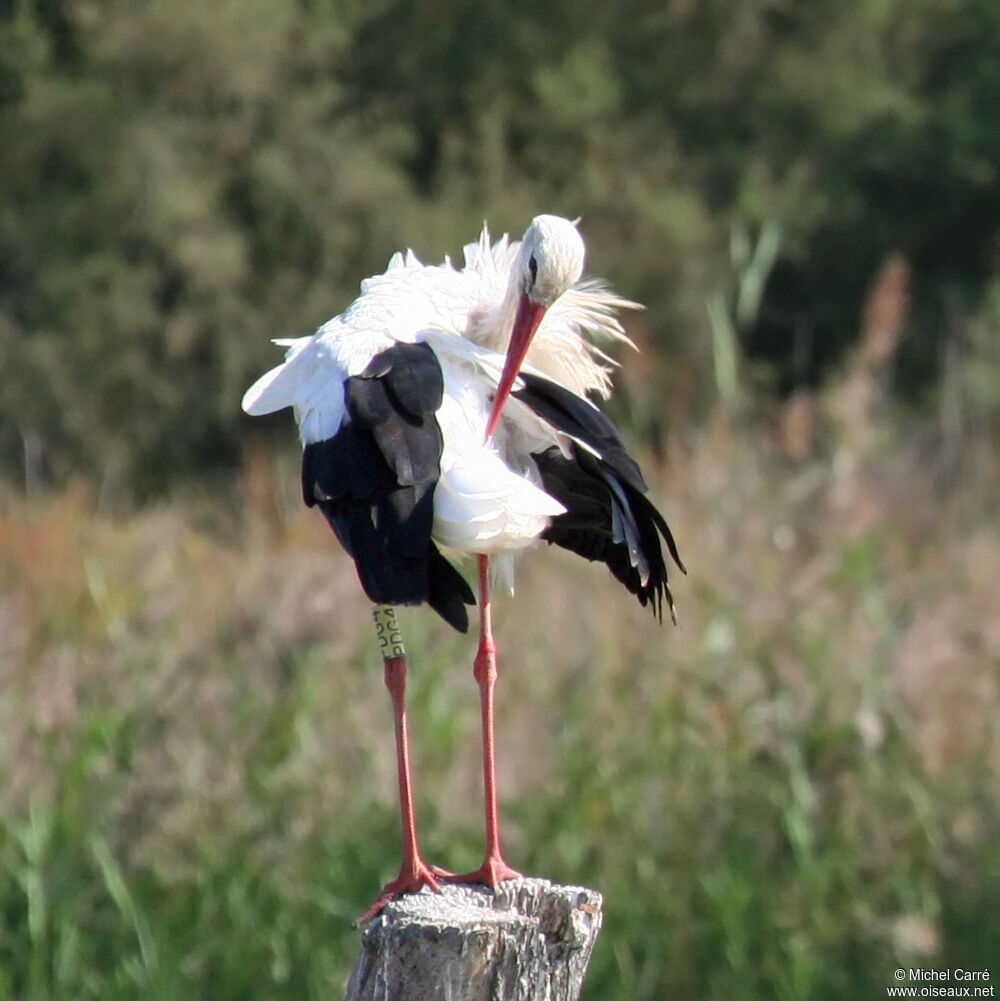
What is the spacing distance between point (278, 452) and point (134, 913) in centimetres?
1180

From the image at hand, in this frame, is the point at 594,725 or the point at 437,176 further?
the point at 437,176

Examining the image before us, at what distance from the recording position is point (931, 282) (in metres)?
23.0

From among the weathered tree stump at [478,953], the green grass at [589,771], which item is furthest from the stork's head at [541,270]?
the green grass at [589,771]

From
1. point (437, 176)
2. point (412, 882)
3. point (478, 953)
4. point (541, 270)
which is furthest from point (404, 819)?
point (437, 176)

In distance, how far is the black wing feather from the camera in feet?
13.2

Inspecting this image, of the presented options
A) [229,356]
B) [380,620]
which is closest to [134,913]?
[380,620]

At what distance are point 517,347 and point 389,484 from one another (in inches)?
22.8

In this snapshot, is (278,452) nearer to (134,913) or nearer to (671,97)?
(671,97)

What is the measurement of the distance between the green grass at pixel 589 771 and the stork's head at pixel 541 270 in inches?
145

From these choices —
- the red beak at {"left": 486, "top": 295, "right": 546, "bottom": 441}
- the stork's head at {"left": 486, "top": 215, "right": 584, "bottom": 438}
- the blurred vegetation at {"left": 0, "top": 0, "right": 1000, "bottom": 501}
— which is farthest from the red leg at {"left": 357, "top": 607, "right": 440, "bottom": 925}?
the blurred vegetation at {"left": 0, "top": 0, "right": 1000, "bottom": 501}

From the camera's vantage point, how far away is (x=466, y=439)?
433 cm

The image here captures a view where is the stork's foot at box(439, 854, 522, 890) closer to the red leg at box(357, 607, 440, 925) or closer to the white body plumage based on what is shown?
the red leg at box(357, 607, 440, 925)

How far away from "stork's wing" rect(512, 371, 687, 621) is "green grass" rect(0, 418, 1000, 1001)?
337cm

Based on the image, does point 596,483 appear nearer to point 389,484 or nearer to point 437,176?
point 389,484
